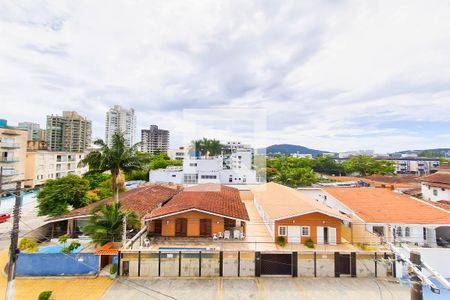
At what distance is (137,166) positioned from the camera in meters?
19.2

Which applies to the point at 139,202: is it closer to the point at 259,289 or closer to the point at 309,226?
the point at 259,289

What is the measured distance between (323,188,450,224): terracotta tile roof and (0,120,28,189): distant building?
5188cm

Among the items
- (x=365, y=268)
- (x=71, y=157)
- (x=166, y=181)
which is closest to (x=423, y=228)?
(x=365, y=268)

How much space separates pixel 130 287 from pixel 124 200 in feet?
35.0

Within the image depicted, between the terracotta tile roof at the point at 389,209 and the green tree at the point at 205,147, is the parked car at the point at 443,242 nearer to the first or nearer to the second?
the terracotta tile roof at the point at 389,209

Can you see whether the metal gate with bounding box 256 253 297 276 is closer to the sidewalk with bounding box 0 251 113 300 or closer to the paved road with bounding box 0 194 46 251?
the sidewalk with bounding box 0 251 113 300

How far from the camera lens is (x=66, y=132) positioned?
105m

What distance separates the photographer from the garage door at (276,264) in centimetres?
1379

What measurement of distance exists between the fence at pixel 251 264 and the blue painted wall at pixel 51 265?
2400 mm

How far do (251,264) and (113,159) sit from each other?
1307cm

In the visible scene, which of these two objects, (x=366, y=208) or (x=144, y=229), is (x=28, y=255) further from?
(x=366, y=208)

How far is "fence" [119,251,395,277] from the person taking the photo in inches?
535

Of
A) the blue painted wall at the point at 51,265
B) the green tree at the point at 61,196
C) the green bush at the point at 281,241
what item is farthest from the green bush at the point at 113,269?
the green tree at the point at 61,196

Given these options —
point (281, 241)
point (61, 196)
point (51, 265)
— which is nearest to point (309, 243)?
point (281, 241)
